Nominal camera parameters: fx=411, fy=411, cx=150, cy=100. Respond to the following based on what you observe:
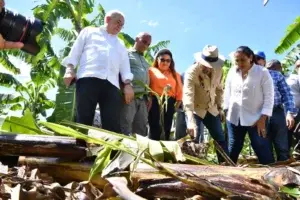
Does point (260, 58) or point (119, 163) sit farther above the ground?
point (260, 58)

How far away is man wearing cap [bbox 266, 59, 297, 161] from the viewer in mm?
3672

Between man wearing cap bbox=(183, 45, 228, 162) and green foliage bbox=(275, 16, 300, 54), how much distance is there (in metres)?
2.61

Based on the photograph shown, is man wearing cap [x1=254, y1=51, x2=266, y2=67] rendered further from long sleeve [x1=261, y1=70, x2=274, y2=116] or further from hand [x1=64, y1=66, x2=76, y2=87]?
hand [x1=64, y1=66, x2=76, y2=87]

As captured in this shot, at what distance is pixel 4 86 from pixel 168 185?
8988 mm

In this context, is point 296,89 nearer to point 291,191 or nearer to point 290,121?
point 290,121

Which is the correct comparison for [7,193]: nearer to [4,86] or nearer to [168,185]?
[168,185]

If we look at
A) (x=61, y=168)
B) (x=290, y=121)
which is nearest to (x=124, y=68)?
(x=290, y=121)

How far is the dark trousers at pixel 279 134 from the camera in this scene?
3660mm

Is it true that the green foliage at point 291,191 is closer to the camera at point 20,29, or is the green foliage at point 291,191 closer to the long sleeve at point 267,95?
the camera at point 20,29

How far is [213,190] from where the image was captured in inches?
41.6

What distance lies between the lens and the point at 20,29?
241cm

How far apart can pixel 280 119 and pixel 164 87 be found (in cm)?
110

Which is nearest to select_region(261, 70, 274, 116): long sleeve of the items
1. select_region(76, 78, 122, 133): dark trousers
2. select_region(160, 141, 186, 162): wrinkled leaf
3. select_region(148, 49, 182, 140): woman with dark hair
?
select_region(148, 49, 182, 140): woman with dark hair

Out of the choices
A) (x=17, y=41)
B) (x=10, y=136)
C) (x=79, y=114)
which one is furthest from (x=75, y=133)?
(x=79, y=114)
